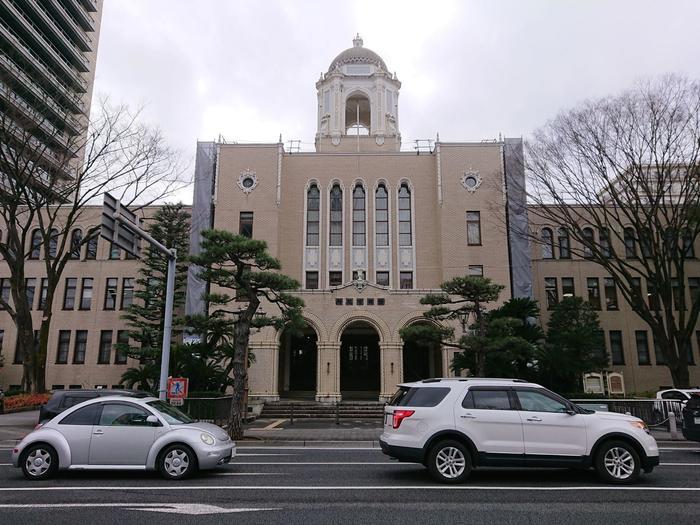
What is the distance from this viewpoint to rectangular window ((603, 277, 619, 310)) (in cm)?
3441

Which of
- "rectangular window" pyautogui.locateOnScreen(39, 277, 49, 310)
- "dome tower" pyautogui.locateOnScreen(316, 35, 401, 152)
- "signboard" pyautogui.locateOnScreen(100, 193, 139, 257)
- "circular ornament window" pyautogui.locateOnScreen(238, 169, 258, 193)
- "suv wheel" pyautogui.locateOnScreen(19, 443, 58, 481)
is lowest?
Result: "suv wheel" pyautogui.locateOnScreen(19, 443, 58, 481)

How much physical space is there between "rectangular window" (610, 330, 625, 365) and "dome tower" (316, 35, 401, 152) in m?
19.5

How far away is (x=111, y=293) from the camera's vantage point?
35562 millimetres

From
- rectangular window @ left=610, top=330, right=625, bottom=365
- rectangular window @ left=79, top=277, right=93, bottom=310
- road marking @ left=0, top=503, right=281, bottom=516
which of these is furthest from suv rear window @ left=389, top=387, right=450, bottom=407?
rectangular window @ left=79, top=277, right=93, bottom=310

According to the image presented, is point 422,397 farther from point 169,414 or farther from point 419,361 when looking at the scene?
point 419,361

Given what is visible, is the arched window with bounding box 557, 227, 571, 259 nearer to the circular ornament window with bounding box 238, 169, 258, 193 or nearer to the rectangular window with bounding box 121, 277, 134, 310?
the circular ornament window with bounding box 238, 169, 258, 193

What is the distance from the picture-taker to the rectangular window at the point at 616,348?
33.2m

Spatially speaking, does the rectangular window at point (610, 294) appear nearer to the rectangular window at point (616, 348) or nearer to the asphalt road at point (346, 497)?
the rectangular window at point (616, 348)

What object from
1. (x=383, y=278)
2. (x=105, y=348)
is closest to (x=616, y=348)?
(x=383, y=278)

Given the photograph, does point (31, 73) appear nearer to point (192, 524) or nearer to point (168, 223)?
point (168, 223)

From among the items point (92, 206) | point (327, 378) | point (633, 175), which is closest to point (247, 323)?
point (327, 378)

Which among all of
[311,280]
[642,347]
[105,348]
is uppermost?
[311,280]

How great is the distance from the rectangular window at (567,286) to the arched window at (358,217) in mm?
13762

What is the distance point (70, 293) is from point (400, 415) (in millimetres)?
33699
